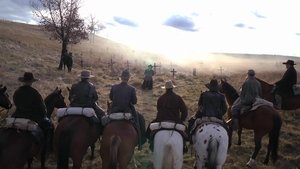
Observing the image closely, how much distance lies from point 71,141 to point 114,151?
113 centimetres

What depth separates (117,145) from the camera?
8656 millimetres

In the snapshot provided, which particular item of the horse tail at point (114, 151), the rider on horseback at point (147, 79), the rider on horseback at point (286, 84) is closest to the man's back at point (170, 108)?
the horse tail at point (114, 151)

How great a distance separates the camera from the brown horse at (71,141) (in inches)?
351

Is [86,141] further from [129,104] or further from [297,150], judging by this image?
[297,150]

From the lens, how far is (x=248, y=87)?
1261 centimetres

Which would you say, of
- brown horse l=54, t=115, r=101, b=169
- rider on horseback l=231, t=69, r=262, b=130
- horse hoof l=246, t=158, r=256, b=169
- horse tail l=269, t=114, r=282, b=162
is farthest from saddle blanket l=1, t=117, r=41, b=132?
horse tail l=269, t=114, r=282, b=162

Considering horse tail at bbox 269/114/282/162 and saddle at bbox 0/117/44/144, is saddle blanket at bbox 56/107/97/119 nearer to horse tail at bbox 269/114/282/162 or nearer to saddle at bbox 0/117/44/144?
saddle at bbox 0/117/44/144

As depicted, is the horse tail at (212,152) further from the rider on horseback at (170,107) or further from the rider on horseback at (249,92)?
the rider on horseback at (249,92)

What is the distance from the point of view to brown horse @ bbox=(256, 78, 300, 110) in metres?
15.0

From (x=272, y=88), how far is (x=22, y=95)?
9.73 m

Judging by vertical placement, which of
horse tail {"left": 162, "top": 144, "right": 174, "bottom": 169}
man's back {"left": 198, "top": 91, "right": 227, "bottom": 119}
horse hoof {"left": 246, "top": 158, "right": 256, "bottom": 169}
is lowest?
horse hoof {"left": 246, "top": 158, "right": 256, "bottom": 169}

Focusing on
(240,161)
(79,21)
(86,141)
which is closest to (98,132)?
(86,141)

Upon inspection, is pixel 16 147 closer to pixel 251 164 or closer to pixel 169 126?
pixel 169 126

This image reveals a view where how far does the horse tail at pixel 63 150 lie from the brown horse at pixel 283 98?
28.7ft
